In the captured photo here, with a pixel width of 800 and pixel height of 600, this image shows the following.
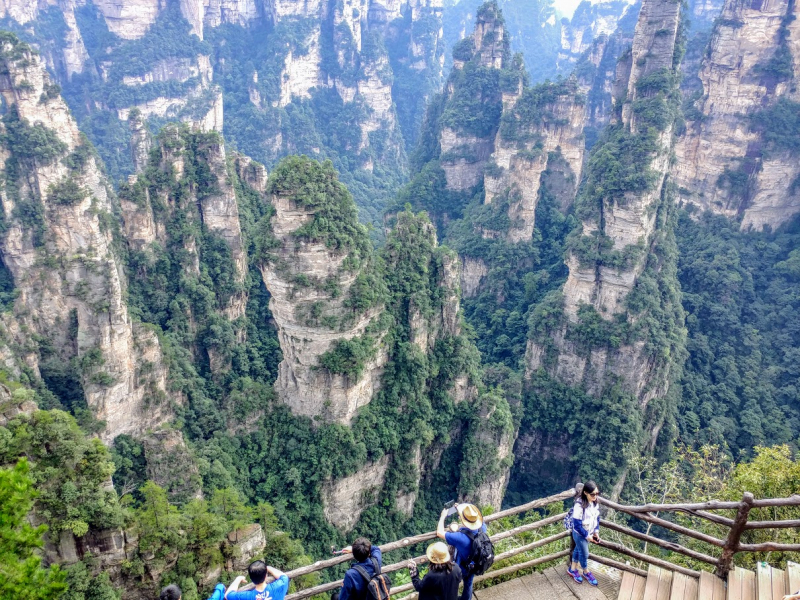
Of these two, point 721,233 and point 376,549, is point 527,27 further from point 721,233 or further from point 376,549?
point 376,549

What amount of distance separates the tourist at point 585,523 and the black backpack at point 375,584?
9.34ft

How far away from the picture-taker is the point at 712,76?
149 feet

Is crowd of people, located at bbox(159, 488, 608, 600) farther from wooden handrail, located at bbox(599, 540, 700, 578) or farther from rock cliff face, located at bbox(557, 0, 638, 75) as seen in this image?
rock cliff face, located at bbox(557, 0, 638, 75)

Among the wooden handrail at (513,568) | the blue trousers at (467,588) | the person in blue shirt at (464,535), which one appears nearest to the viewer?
the person in blue shirt at (464,535)

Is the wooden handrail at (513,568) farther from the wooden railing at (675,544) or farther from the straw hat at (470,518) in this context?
the straw hat at (470,518)

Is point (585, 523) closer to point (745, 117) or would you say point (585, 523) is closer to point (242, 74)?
point (745, 117)

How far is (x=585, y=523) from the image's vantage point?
27.3 feet

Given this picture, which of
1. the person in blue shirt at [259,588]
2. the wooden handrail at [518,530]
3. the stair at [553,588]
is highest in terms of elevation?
the person in blue shirt at [259,588]

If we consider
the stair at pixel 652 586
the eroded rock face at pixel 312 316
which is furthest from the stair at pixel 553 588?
the eroded rock face at pixel 312 316

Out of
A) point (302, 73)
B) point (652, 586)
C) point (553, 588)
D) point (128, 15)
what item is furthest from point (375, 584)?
point (302, 73)

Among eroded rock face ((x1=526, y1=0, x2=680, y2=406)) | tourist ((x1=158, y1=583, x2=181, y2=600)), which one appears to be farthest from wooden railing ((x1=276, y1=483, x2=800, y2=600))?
eroded rock face ((x1=526, y1=0, x2=680, y2=406))

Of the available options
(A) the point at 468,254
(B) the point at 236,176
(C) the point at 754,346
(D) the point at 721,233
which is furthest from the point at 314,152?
(C) the point at 754,346

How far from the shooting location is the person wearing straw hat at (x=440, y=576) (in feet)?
23.0

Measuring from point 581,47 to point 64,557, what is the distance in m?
118
